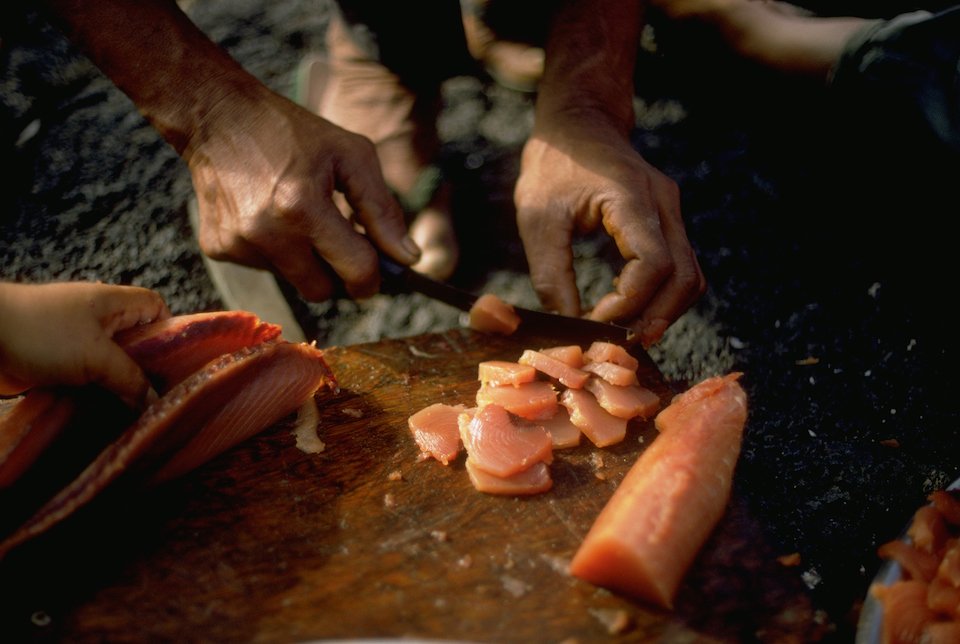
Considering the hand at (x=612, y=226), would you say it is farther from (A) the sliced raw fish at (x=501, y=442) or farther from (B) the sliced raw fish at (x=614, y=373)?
(A) the sliced raw fish at (x=501, y=442)

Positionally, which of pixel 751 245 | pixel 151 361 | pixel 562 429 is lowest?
pixel 751 245

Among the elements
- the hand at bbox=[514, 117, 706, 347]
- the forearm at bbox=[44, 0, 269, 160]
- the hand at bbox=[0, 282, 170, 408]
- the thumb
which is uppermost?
the forearm at bbox=[44, 0, 269, 160]

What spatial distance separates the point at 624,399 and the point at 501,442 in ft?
1.55

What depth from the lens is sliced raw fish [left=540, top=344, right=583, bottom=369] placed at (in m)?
2.35

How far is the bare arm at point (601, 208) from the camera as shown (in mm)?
2434

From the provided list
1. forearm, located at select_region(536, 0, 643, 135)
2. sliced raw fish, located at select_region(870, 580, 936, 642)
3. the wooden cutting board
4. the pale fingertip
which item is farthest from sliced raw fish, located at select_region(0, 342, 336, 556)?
sliced raw fish, located at select_region(870, 580, 936, 642)

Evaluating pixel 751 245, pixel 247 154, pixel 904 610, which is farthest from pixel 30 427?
pixel 751 245

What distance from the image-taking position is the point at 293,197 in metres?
2.39

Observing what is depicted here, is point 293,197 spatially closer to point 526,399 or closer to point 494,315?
point 494,315

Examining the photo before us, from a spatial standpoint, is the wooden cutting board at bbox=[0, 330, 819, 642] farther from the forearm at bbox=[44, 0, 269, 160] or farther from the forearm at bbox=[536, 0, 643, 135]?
the forearm at bbox=[536, 0, 643, 135]

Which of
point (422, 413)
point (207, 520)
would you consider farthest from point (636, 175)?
point (207, 520)

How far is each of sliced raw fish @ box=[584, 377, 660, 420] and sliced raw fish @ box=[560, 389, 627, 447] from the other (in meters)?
0.02

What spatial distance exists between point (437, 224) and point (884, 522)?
2.78 meters

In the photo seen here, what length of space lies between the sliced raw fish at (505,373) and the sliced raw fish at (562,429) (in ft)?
0.53
